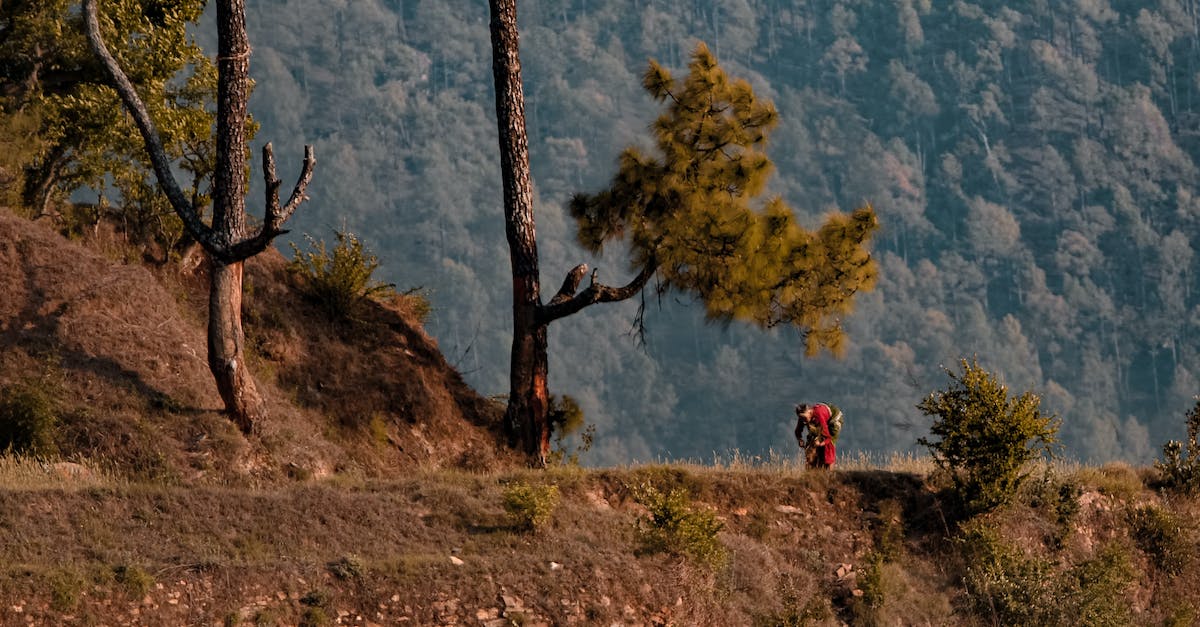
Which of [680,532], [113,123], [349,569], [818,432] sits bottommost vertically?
[349,569]

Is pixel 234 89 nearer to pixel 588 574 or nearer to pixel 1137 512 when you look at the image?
pixel 588 574

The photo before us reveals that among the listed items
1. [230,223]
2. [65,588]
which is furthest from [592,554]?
[230,223]

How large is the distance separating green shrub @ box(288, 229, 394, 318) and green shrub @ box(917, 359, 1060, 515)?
1059 centimetres

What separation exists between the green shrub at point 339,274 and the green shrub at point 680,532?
10.1 m

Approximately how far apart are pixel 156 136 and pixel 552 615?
1008 cm

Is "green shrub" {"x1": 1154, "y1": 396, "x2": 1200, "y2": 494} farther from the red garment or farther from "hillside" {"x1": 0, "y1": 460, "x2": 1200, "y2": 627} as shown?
the red garment

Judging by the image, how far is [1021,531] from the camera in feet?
71.6

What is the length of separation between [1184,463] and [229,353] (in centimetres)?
1538

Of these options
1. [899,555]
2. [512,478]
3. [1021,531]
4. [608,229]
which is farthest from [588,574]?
[608,229]

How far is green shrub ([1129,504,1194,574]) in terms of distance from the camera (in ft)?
73.9

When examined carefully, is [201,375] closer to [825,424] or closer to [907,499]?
[825,424]

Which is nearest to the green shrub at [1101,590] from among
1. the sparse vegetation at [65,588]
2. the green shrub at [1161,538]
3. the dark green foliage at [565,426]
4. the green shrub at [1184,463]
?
the green shrub at [1161,538]

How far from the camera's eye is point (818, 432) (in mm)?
22859

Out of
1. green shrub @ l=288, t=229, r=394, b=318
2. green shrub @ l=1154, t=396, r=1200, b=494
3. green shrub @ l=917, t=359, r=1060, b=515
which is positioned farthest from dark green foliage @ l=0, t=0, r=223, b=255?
green shrub @ l=1154, t=396, r=1200, b=494
